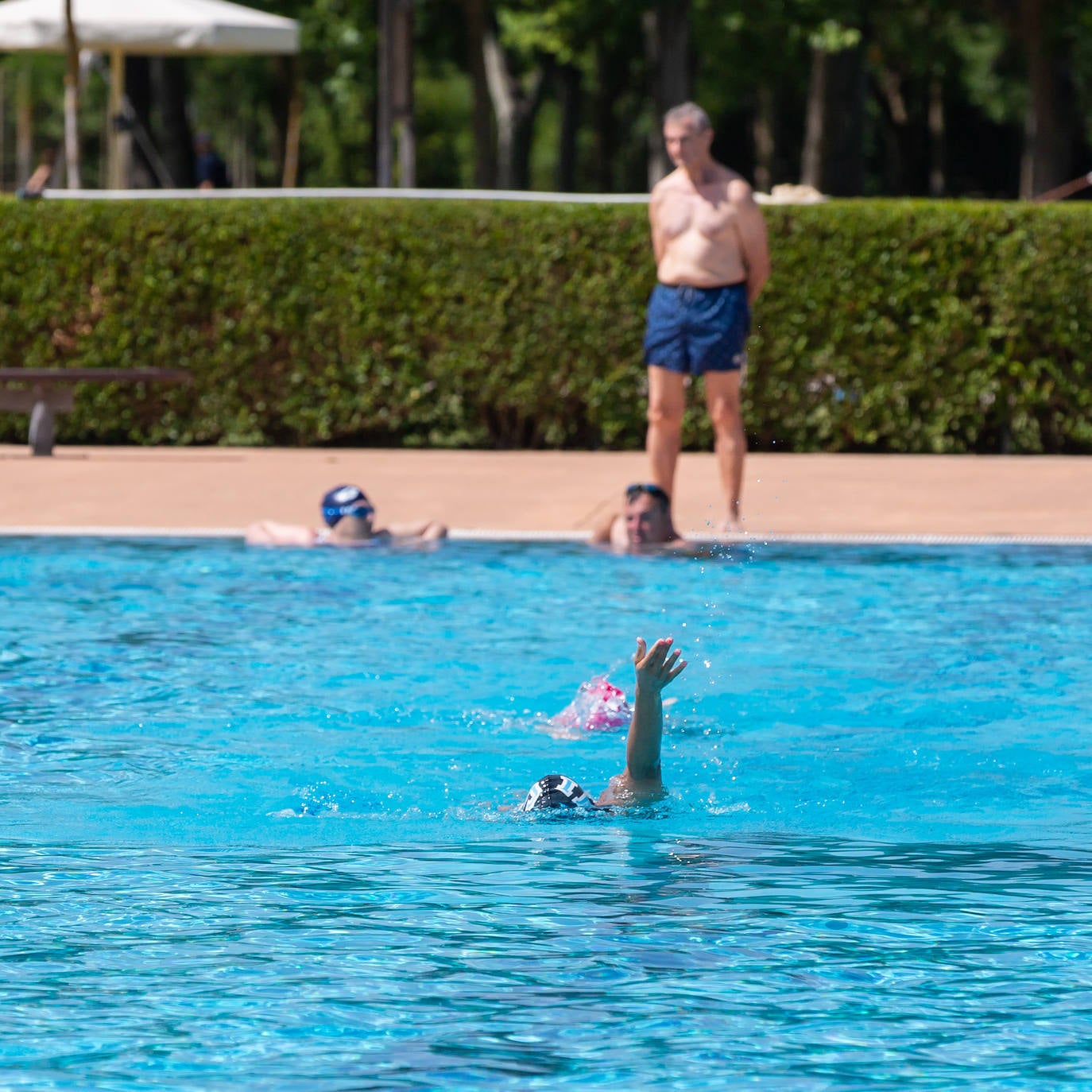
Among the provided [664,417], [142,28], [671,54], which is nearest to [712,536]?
[664,417]

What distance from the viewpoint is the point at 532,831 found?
19.0 feet

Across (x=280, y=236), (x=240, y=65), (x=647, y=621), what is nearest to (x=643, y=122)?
(x=240, y=65)

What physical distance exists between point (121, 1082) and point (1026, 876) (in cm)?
255

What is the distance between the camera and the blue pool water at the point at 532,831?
415 cm

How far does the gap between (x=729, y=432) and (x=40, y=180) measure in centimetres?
1169

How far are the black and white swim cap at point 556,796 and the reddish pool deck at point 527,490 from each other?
200 inches

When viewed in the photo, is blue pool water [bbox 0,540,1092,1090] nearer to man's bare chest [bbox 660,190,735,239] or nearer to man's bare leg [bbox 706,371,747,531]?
man's bare leg [bbox 706,371,747,531]

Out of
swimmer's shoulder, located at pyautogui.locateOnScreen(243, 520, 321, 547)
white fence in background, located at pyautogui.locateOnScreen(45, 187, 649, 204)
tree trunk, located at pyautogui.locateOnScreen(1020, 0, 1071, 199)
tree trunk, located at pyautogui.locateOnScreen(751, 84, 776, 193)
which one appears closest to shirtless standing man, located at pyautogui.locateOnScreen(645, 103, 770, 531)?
swimmer's shoulder, located at pyautogui.locateOnScreen(243, 520, 321, 547)

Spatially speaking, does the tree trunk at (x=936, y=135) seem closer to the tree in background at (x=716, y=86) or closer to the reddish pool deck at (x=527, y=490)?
the tree in background at (x=716, y=86)

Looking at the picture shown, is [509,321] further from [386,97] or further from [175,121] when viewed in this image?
[175,121]

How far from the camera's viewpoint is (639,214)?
47.7 ft

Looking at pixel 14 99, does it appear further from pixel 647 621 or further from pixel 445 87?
pixel 647 621

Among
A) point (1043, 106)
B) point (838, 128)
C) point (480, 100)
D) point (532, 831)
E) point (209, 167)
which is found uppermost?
point (480, 100)

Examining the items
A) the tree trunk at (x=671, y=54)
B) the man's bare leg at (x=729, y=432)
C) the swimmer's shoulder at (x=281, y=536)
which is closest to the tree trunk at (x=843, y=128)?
the tree trunk at (x=671, y=54)
